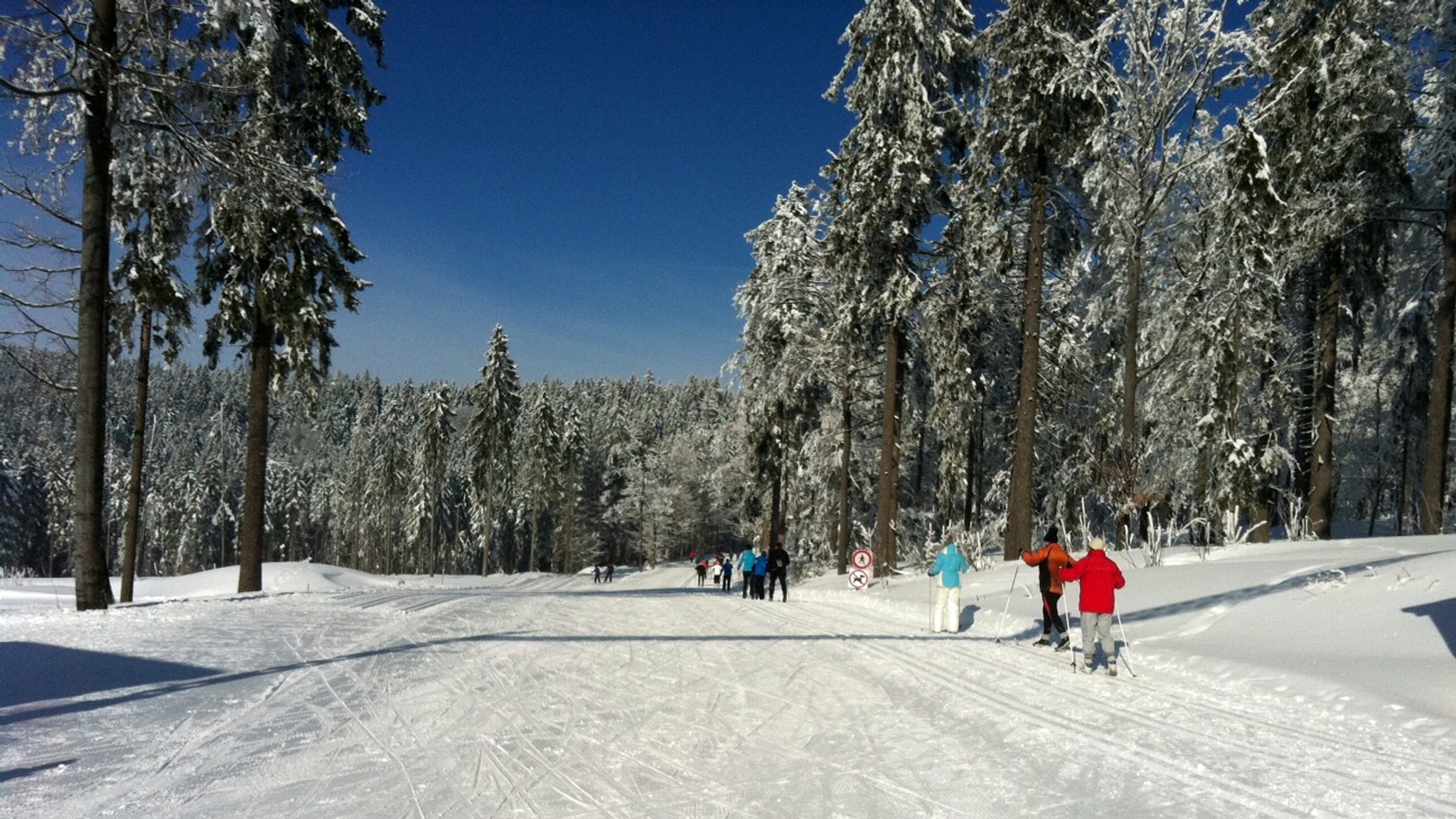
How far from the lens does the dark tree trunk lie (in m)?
11.5

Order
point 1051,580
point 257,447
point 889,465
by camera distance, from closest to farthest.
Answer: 1. point 1051,580
2. point 257,447
3. point 889,465

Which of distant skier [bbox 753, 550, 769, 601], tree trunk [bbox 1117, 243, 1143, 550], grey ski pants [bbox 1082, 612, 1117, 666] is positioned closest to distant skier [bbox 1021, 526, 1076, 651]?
grey ski pants [bbox 1082, 612, 1117, 666]

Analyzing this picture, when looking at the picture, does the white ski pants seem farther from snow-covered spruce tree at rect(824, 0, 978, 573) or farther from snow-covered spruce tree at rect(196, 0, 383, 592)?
snow-covered spruce tree at rect(196, 0, 383, 592)

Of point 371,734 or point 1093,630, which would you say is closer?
point 371,734

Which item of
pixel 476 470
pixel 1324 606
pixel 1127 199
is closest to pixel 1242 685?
pixel 1324 606

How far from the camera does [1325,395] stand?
756 inches

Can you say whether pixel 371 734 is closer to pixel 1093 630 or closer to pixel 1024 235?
pixel 1093 630

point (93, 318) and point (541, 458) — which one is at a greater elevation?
point (93, 318)

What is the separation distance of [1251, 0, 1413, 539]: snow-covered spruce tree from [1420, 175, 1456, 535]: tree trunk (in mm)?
1579

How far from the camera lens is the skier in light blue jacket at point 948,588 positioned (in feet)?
43.8

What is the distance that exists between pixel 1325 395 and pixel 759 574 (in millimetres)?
14545

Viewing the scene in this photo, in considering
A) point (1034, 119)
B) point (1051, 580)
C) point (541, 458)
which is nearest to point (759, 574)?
point (1051, 580)

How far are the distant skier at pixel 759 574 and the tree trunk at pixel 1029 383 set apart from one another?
7283 mm

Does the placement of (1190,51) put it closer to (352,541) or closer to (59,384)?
(59,384)
